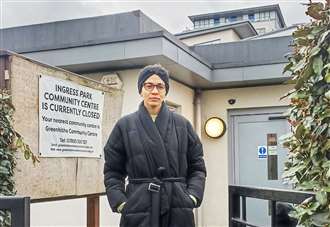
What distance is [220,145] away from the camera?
6.80 metres

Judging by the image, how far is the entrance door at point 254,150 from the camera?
21.6 feet

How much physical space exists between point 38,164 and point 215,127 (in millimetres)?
3949

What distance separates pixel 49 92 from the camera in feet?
10.9

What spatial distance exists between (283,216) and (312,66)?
944 millimetres

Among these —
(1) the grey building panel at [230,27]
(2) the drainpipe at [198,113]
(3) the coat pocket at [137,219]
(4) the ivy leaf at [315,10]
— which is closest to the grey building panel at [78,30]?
(2) the drainpipe at [198,113]

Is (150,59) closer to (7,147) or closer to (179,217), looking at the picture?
(7,147)

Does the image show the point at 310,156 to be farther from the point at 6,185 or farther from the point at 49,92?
the point at 49,92

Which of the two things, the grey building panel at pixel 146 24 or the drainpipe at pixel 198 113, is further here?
the drainpipe at pixel 198 113

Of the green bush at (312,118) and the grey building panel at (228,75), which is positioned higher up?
the grey building panel at (228,75)

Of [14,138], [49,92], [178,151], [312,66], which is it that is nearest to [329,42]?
[312,66]

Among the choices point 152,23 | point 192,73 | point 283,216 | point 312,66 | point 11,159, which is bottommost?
point 283,216

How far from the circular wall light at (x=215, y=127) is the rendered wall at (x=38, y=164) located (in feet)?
10.5

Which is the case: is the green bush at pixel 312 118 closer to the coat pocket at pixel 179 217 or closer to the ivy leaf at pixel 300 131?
the ivy leaf at pixel 300 131

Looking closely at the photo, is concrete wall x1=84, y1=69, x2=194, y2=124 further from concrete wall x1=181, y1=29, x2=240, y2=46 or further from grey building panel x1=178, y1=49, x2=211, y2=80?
concrete wall x1=181, y1=29, x2=240, y2=46
